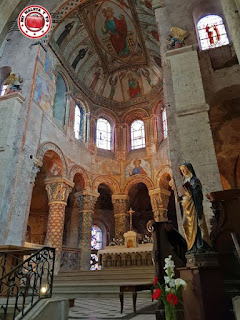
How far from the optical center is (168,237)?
4520 mm

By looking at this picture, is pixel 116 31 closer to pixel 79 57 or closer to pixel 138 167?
pixel 79 57

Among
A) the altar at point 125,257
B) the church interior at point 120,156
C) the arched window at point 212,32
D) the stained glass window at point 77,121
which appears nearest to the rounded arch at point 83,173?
the church interior at point 120,156

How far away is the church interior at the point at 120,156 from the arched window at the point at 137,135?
0.08m

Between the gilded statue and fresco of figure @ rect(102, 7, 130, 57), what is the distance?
47.7 feet

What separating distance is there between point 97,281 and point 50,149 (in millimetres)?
6292

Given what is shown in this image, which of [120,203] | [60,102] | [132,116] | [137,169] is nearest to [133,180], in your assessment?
[137,169]

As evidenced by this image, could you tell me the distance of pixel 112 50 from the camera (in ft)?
57.2

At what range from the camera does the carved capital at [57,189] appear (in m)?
12.8

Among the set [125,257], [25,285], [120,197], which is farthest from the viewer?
[120,197]

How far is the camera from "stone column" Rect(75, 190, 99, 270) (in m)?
13.5

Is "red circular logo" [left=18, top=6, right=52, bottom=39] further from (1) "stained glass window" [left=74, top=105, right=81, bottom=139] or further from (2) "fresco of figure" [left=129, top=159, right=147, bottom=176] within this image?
(2) "fresco of figure" [left=129, top=159, right=147, bottom=176]

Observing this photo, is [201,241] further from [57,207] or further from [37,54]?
[37,54]

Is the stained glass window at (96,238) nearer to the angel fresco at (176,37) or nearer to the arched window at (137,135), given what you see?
the arched window at (137,135)

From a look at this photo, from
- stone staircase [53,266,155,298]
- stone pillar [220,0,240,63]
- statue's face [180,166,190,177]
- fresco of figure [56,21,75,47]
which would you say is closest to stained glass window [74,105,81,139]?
fresco of figure [56,21,75,47]
